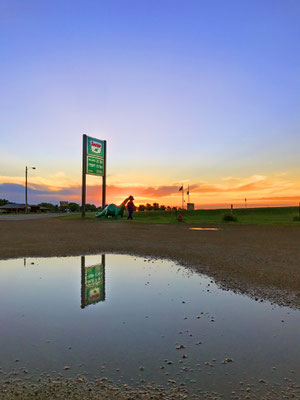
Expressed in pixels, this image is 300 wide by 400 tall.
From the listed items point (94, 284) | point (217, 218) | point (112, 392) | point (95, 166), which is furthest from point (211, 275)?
point (95, 166)

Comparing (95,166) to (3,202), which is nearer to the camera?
(95,166)

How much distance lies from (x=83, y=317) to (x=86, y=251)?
6376 mm

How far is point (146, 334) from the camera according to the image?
12.1 feet

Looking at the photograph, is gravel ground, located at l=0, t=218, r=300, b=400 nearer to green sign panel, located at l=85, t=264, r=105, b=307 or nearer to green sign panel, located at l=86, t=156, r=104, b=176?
green sign panel, located at l=85, t=264, r=105, b=307

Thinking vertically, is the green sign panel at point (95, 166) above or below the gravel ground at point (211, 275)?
above

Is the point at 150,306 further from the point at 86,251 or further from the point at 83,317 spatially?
the point at 86,251

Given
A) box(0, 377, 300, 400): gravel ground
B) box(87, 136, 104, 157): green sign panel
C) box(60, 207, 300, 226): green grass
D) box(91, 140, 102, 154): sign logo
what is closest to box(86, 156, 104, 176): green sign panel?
box(87, 136, 104, 157): green sign panel

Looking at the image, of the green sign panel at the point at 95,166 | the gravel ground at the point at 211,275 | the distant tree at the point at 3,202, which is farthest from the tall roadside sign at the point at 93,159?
the distant tree at the point at 3,202

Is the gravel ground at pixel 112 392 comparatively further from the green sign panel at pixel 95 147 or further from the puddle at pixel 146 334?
the green sign panel at pixel 95 147

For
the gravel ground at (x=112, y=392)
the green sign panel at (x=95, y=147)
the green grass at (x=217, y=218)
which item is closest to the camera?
Result: the gravel ground at (x=112, y=392)

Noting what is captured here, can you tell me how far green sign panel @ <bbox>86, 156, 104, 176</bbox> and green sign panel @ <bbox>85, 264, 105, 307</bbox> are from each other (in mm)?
28674

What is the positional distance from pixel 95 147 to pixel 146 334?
1355 inches

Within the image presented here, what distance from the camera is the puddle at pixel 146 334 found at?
2889mm

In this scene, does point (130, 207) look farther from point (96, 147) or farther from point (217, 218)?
point (217, 218)
